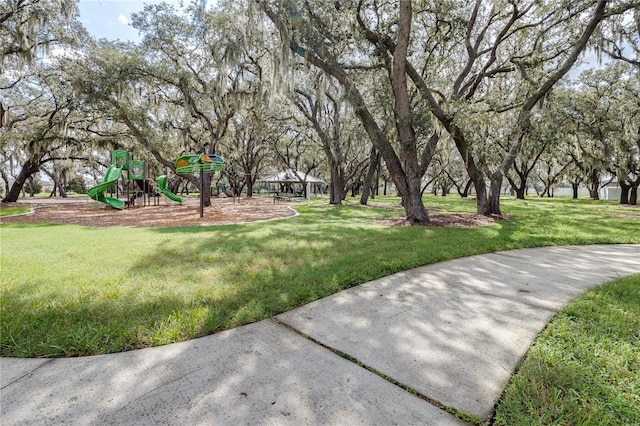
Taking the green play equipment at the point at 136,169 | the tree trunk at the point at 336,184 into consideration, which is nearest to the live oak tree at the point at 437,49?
the tree trunk at the point at 336,184

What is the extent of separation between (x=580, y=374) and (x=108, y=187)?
1730 centimetres

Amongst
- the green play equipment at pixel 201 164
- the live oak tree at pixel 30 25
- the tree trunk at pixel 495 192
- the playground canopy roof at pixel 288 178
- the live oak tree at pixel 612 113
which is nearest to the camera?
the live oak tree at pixel 30 25

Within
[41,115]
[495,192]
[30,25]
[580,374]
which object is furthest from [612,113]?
[41,115]

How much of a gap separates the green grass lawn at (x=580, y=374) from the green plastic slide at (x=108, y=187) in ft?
54.9

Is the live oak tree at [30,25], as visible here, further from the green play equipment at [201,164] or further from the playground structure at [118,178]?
the green play equipment at [201,164]

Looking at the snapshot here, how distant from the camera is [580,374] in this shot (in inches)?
66.2

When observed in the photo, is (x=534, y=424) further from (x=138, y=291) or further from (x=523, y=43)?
(x=523, y=43)

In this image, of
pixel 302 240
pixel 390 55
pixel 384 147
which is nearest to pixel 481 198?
pixel 384 147

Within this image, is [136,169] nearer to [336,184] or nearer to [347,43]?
[336,184]

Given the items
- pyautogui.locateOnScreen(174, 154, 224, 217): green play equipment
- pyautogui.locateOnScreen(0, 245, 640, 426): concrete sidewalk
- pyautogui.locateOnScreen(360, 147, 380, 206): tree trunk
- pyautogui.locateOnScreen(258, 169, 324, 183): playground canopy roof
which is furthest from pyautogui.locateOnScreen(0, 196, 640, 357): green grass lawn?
pyautogui.locateOnScreen(258, 169, 324, 183): playground canopy roof

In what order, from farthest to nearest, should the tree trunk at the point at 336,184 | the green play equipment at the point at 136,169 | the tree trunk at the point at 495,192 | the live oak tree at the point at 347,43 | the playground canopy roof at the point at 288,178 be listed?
the playground canopy roof at the point at 288,178
the tree trunk at the point at 336,184
the green play equipment at the point at 136,169
the tree trunk at the point at 495,192
the live oak tree at the point at 347,43

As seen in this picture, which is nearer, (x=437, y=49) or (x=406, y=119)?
(x=406, y=119)

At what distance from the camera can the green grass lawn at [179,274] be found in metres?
2.23

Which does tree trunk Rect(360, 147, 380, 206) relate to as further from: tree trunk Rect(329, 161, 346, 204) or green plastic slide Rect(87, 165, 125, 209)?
green plastic slide Rect(87, 165, 125, 209)
